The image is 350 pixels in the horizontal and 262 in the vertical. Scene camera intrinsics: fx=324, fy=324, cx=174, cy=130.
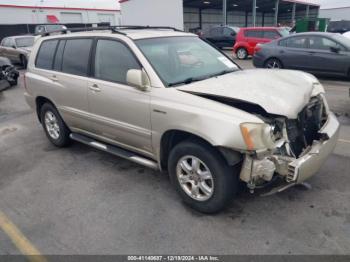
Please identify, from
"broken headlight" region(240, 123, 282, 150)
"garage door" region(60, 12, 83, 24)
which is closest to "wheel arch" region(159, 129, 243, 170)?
"broken headlight" region(240, 123, 282, 150)

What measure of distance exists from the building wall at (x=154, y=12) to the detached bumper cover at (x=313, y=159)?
29.0 metres

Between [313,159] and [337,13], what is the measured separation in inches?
1920

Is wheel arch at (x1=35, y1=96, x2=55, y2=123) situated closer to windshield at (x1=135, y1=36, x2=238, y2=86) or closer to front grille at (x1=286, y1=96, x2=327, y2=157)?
windshield at (x1=135, y1=36, x2=238, y2=86)

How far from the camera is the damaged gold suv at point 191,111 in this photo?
9.56 feet

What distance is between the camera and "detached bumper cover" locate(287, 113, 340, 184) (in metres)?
2.85

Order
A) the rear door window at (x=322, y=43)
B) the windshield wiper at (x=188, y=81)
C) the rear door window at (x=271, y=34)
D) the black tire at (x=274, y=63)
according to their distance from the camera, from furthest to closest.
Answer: the rear door window at (x=271, y=34) < the black tire at (x=274, y=63) < the rear door window at (x=322, y=43) < the windshield wiper at (x=188, y=81)

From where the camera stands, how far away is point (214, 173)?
10.0ft

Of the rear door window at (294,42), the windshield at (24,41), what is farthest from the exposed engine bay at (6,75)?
the rear door window at (294,42)

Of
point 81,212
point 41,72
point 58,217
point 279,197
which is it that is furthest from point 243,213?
point 41,72

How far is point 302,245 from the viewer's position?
2850 millimetres

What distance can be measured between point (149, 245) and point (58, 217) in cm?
113

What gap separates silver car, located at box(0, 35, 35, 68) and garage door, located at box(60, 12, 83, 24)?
23.0 metres

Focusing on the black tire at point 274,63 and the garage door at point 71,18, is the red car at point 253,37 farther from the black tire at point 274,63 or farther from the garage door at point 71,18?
the garage door at point 71,18

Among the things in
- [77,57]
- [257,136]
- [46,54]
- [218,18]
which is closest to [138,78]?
[257,136]
